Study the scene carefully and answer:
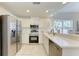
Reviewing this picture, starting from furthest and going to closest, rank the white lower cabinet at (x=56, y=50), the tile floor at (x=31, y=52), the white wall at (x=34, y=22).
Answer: the white wall at (x=34, y=22), the tile floor at (x=31, y=52), the white lower cabinet at (x=56, y=50)

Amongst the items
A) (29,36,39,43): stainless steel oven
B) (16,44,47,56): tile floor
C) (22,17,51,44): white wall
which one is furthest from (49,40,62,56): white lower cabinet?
(29,36,39,43): stainless steel oven

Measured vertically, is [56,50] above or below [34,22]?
below

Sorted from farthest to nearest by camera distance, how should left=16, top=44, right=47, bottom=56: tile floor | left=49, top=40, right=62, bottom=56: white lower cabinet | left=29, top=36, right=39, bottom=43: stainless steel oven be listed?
1. left=29, top=36, right=39, bottom=43: stainless steel oven
2. left=16, top=44, right=47, bottom=56: tile floor
3. left=49, top=40, right=62, bottom=56: white lower cabinet

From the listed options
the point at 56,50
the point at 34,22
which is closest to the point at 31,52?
the point at 56,50

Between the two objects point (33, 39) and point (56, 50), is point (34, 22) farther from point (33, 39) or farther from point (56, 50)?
point (56, 50)

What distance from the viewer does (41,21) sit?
820 cm

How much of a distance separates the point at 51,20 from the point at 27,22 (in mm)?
2580

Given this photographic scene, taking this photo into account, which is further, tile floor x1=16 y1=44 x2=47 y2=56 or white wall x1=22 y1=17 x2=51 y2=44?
white wall x1=22 y1=17 x2=51 y2=44

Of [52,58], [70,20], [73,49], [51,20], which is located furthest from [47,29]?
[52,58]

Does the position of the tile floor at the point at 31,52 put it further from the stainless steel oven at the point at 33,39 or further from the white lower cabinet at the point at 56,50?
the stainless steel oven at the point at 33,39

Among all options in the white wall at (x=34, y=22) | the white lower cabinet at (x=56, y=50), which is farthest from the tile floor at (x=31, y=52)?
the white wall at (x=34, y=22)

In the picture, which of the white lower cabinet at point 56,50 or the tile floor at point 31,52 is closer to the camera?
the white lower cabinet at point 56,50

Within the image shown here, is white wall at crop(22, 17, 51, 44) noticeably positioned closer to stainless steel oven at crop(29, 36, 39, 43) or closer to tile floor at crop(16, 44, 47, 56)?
stainless steel oven at crop(29, 36, 39, 43)

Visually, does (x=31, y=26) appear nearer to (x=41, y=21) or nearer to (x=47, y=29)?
(x=41, y=21)
